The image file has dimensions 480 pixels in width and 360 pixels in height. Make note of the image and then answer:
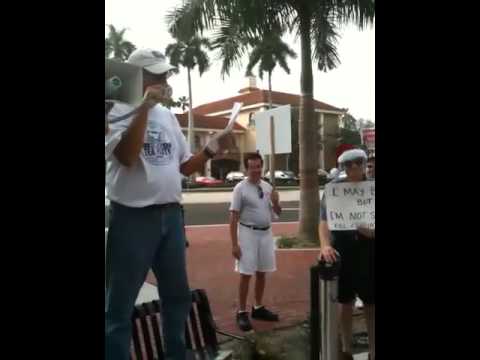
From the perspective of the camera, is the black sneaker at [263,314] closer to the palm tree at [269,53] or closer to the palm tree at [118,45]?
the palm tree at [269,53]

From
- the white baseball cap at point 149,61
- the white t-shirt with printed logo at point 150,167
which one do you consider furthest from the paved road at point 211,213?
the white baseball cap at point 149,61

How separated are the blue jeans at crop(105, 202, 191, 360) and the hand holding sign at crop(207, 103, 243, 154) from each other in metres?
0.28

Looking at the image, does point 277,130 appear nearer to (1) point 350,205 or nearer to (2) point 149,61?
(1) point 350,205

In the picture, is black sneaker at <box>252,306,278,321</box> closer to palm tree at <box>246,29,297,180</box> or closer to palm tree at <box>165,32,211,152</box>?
palm tree at <box>246,29,297,180</box>

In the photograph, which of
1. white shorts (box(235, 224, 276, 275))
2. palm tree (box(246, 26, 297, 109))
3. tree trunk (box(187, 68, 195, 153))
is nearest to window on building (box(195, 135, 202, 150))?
tree trunk (box(187, 68, 195, 153))

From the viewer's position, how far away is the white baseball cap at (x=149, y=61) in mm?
1713

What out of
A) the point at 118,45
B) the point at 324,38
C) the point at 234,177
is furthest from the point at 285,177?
the point at 118,45

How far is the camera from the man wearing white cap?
7.05ft

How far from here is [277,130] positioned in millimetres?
2045
